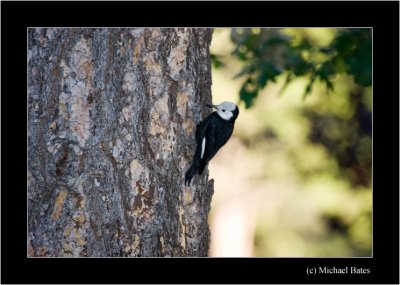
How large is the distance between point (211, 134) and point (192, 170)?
445mm

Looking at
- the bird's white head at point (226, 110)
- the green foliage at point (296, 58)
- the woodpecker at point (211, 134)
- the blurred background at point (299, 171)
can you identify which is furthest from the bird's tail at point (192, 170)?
the blurred background at point (299, 171)

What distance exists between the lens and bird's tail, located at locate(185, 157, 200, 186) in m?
3.41

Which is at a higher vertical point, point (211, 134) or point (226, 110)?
point (226, 110)

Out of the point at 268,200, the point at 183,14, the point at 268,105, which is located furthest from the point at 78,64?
the point at 268,200

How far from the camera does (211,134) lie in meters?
3.83

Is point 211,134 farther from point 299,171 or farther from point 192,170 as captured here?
point 299,171

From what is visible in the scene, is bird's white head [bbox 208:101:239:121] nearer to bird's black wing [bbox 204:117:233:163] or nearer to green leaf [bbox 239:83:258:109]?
bird's black wing [bbox 204:117:233:163]

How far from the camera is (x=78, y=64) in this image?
126 inches

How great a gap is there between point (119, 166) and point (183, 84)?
0.57 m

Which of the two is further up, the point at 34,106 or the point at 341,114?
the point at 341,114

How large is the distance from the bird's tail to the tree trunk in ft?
0.32

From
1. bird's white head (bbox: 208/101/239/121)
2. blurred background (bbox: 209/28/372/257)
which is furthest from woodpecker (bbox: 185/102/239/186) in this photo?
blurred background (bbox: 209/28/372/257)

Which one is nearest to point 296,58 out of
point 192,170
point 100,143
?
point 192,170

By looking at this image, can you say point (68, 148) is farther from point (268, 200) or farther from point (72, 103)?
point (268, 200)
